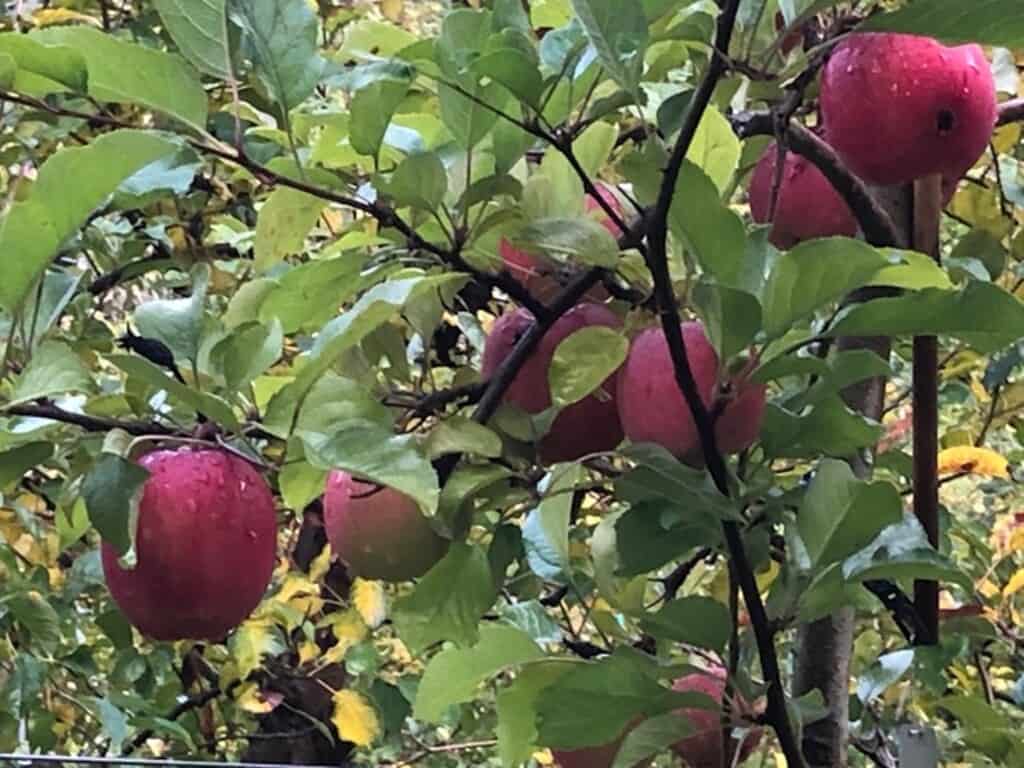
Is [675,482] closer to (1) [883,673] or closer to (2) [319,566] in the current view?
(1) [883,673]

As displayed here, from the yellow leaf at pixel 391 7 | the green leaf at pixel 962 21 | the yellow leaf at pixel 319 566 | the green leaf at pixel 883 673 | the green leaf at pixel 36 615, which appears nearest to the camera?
the green leaf at pixel 962 21

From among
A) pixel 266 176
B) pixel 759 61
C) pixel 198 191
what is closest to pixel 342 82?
pixel 266 176

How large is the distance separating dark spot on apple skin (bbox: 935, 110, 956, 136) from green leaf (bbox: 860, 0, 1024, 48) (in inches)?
4.0

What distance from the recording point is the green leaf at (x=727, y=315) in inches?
20.5

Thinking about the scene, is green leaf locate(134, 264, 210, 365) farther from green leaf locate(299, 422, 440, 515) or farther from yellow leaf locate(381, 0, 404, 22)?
yellow leaf locate(381, 0, 404, 22)

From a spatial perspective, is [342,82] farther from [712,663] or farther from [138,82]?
[712,663]

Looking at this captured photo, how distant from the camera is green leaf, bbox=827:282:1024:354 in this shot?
0.53 metres

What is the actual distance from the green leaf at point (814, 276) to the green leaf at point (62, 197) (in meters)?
0.23

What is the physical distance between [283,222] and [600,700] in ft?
0.85

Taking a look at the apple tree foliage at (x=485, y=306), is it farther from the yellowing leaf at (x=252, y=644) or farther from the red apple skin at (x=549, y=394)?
the yellowing leaf at (x=252, y=644)

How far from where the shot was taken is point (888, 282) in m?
0.56

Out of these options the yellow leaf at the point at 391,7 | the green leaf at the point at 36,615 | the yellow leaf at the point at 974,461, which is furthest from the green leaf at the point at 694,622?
A: the yellow leaf at the point at 391,7

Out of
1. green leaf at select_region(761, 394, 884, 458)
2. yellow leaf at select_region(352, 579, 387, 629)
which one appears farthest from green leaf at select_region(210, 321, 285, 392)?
yellow leaf at select_region(352, 579, 387, 629)

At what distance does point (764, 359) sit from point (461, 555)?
0.15 meters
